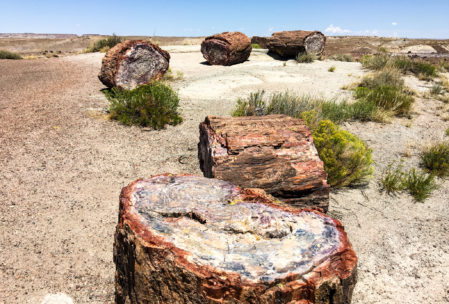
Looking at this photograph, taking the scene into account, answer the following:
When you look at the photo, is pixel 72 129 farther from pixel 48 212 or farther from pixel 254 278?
pixel 254 278

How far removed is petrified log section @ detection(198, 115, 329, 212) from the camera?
3.31m

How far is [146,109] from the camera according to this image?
21.6 ft

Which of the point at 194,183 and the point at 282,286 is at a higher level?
the point at 194,183

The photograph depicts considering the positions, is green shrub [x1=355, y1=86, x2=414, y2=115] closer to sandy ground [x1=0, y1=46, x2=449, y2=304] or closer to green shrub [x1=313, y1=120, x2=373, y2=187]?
sandy ground [x1=0, y1=46, x2=449, y2=304]

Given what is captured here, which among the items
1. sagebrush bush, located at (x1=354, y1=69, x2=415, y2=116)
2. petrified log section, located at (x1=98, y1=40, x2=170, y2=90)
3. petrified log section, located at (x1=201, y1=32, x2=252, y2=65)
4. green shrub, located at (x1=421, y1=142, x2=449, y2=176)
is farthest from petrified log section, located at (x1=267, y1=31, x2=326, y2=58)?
green shrub, located at (x1=421, y1=142, x2=449, y2=176)

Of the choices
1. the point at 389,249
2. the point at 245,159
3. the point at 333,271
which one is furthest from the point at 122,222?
the point at 389,249

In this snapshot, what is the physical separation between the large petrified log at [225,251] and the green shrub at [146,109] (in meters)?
4.31

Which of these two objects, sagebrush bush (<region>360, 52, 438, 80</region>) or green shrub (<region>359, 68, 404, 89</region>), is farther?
sagebrush bush (<region>360, 52, 438, 80</region>)

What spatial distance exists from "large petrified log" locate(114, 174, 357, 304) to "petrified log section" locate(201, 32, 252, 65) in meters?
13.1

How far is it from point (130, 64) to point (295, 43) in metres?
10.4

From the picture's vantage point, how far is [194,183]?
2.58m

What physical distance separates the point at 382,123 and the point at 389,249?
496cm

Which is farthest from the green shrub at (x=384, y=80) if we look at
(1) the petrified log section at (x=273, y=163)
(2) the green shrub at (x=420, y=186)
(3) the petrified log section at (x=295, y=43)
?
(1) the petrified log section at (x=273, y=163)

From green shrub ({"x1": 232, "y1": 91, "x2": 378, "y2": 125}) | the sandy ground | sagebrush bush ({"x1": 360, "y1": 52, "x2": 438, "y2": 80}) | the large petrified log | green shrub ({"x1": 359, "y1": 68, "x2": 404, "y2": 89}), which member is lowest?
the sandy ground
